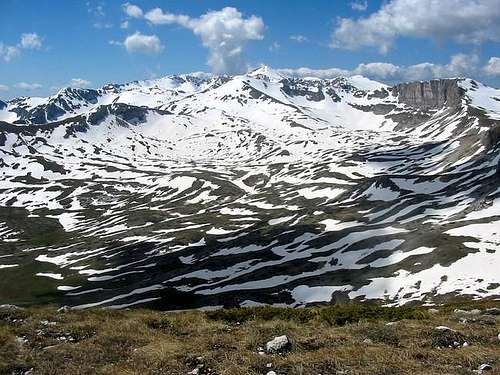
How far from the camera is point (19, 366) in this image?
56.0ft

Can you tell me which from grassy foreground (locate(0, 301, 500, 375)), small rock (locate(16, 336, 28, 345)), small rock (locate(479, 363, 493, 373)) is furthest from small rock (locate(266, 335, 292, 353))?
small rock (locate(16, 336, 28, 345))

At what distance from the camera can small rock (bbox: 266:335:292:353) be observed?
18172mm

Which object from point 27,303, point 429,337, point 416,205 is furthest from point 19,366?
point 416,205

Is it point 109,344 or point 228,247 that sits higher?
point 109,344

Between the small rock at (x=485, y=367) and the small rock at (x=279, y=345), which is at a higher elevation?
the small rock at (x=279, y=345)

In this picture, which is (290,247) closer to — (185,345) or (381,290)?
(381,290)

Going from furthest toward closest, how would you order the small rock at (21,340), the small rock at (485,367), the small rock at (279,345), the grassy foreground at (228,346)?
the small rock at (21,340)
the small rock at (279,345)
the grassy foreground at (228,346)
the small rock at (485,367)

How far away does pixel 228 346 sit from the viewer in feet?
62.9

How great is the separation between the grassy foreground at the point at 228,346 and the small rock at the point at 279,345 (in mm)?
338

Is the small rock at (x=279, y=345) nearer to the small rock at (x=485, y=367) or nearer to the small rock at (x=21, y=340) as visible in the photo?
the small rock at (x=485, y=367)

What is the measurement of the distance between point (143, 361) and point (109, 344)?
3042 millimetres

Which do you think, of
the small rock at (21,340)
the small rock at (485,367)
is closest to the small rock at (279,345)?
the small rock at (485,367)

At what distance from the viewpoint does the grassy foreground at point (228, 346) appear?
53.4ft

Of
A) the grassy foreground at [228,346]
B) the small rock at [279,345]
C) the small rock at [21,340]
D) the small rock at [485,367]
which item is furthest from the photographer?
the small rock at [21,340]
